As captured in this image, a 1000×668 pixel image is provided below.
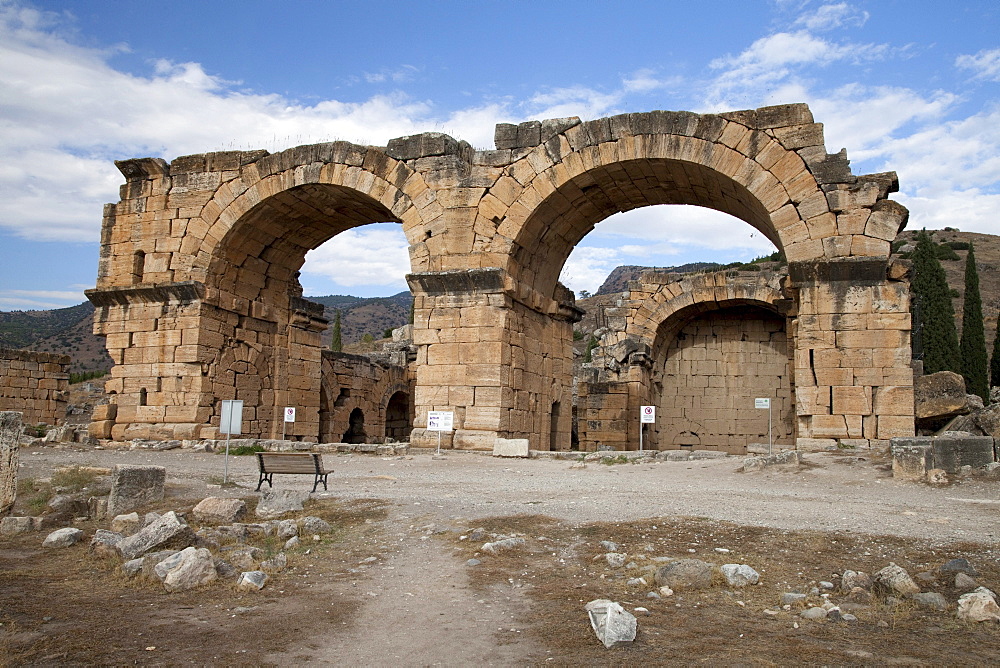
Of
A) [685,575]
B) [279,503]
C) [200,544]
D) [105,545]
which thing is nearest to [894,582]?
[685,575]

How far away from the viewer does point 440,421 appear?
12.5 meters

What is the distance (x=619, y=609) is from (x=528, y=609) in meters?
0.60

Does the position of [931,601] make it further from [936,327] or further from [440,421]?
[936,327]

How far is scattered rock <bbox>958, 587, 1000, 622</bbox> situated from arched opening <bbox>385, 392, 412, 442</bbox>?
70.4ft

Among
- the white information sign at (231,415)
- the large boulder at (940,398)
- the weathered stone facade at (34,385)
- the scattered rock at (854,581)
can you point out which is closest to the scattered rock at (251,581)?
the scattered rock at (854,581)

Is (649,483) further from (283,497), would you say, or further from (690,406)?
(690,406)

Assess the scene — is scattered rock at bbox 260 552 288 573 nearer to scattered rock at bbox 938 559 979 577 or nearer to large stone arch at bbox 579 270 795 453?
scattered rock at bbox 938 559 979 577

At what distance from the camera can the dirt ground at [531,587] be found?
12.3ft

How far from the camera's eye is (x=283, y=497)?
23.7 ft

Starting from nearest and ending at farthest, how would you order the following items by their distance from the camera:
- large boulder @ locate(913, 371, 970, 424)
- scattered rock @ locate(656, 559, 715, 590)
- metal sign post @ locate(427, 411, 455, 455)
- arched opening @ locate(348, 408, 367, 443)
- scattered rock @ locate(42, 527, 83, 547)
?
scattered rock @ locate(656, 559, 715, 590) < scattered rock @ locate(42, 527, 83, 547) < large boulder @ locate(913, 371, 970, 424) < metal sign post @ locate(427, 411, 455, 455) < arched opening @ locate(348, 408, 367, 443)

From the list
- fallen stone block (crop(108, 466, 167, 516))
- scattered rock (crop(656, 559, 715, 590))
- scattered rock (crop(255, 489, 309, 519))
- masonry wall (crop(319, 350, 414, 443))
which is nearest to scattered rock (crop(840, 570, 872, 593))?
scattered rock (crop(656, 559, 715, 590))

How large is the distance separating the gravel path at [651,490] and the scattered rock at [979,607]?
1.56 metres

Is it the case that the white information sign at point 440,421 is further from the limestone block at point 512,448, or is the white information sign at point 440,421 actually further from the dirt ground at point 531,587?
the dirt ground at point 531,587

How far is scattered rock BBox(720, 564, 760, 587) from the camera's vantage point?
15.3ft
